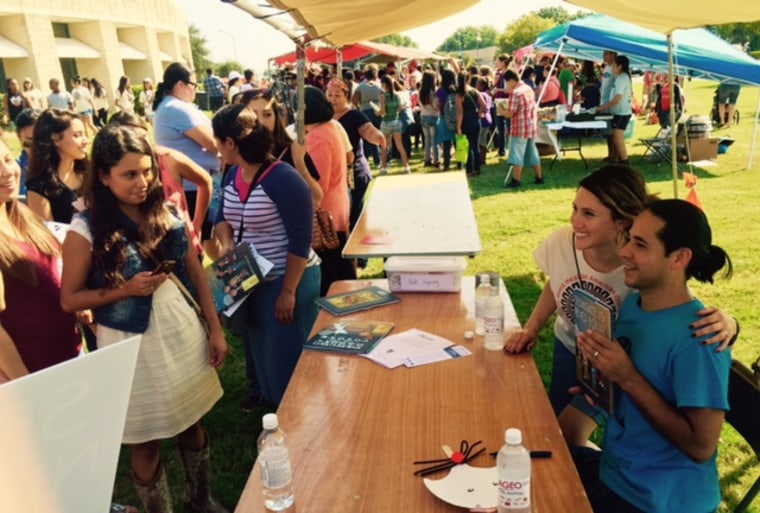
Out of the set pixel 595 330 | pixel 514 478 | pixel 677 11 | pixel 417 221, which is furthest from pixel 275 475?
pixel 677 11

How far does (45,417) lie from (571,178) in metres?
8.54

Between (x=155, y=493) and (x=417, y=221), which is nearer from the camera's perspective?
(x=155, y=493)

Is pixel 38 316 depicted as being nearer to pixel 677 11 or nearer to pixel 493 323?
pixel 493 323

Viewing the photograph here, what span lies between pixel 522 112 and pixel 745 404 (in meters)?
6.53

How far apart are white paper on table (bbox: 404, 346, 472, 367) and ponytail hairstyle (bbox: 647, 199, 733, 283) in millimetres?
804

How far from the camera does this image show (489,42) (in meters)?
108

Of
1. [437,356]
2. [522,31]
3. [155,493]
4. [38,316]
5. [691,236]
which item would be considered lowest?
[155,493]

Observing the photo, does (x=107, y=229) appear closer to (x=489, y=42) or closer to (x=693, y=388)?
(x=693, y=388)

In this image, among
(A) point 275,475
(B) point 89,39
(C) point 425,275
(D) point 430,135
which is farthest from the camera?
(B) point 89,39

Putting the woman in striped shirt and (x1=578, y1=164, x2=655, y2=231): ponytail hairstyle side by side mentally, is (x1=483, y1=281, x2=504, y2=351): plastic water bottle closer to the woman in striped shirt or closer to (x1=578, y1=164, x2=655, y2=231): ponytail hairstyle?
(x1=578, y1=164, x2=655, y2=231): ponytail hairstyle

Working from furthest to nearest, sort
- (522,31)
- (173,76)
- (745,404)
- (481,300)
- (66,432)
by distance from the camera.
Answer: (522,31), (173,76), (481,300), (745,404), (66,432)

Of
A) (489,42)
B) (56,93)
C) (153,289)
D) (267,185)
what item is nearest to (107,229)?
(153,289)

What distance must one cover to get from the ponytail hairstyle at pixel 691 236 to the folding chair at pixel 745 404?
1.44 feet

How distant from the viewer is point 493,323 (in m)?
2.04
